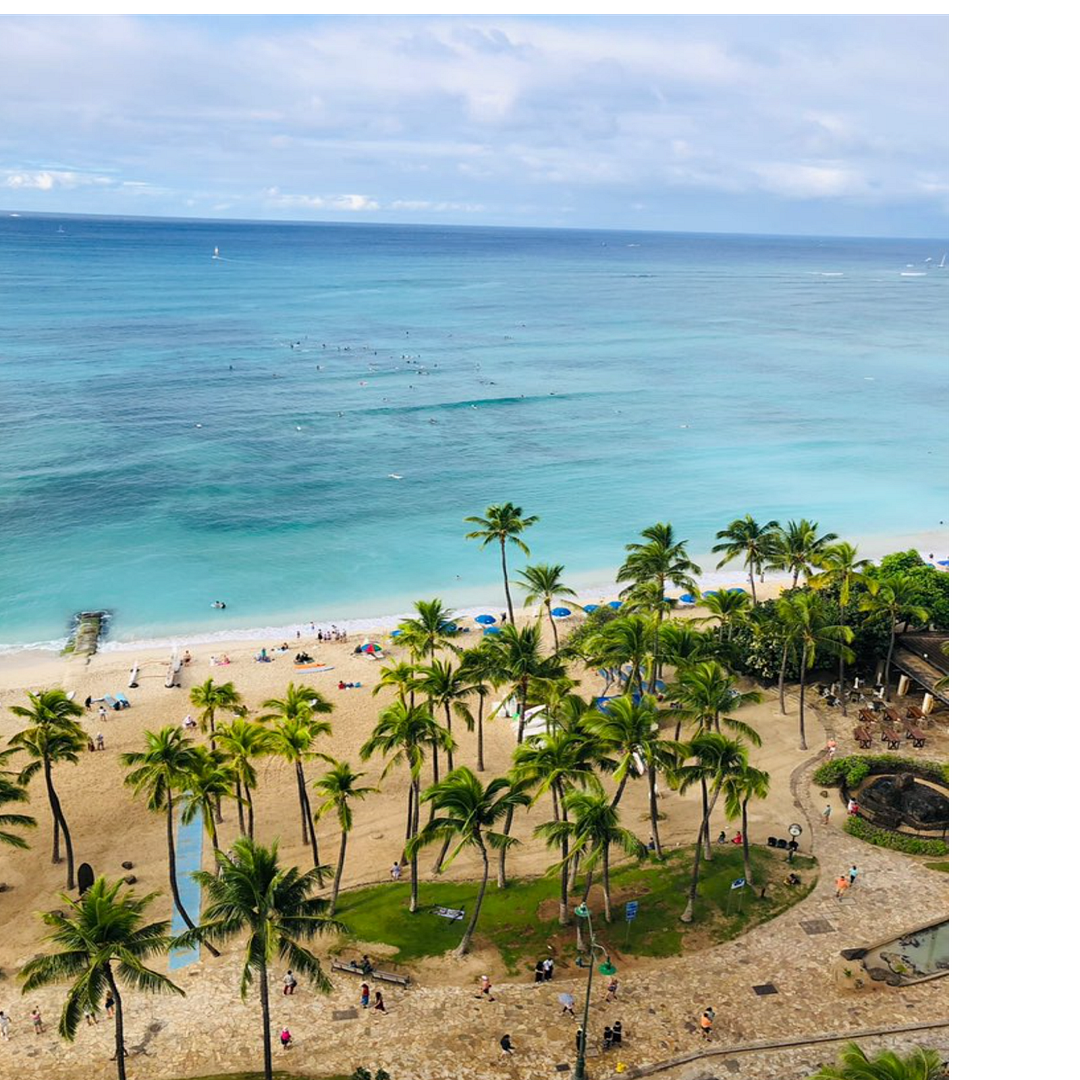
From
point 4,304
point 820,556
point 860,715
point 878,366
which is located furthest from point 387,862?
point 4,304

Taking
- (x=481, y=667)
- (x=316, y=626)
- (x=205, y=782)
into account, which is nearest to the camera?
(x=205, y=782)

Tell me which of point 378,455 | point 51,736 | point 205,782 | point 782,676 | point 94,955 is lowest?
point 782,676

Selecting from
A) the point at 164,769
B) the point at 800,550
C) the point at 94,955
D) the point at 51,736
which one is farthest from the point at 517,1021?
the point at 800,550

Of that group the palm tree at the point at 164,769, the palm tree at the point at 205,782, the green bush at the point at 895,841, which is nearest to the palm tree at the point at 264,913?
the palm tree at the point at 205,782

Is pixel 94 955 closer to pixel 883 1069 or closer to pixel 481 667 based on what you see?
pixel 481 667

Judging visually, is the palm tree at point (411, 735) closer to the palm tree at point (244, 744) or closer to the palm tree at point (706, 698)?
the palm tree at point (244, 744)
